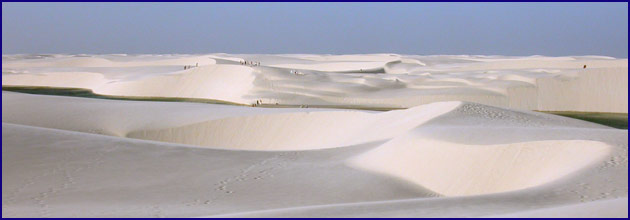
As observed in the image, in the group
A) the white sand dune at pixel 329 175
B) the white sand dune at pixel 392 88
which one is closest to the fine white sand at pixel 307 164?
the white sand dune at pixel 329 175

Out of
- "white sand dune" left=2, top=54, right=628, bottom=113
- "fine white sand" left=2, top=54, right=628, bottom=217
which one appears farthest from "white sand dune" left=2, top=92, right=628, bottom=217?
"white sand dune" left=2, top=54, right=628, bottom=113

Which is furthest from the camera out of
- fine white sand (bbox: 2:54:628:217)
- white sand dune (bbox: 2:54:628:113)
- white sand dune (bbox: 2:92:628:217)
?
white sand dune (bbox: 2:54:628:113)

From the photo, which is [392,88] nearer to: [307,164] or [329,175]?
[307,164]

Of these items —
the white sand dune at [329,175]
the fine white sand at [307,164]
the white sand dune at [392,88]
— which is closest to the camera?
the white sand dune at [329,175]

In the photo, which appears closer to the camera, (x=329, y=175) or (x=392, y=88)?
(x=329, y=175)

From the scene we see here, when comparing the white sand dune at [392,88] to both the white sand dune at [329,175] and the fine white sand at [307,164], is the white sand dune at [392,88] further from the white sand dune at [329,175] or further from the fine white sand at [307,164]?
the white sand dune at [329,175]

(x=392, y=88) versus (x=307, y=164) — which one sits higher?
(x=392, y=88)

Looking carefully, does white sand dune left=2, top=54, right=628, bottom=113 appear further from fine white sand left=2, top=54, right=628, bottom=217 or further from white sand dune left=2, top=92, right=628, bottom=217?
white sand dune left=2, top=92, right=628, bottom=217

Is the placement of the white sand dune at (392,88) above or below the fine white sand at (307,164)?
above

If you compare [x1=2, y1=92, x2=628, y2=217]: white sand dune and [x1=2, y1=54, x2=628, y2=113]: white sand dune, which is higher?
[x1=2, y1=54, x2=628, y2=113]: white sand dune

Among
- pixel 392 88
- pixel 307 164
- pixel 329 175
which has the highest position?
pixel 392 88

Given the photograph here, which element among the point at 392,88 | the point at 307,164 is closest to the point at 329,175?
the point at 307,164

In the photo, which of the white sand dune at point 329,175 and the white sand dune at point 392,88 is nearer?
the white sand dune at point 329,175

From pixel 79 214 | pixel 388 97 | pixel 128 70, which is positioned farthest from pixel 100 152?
pixel 128 70
